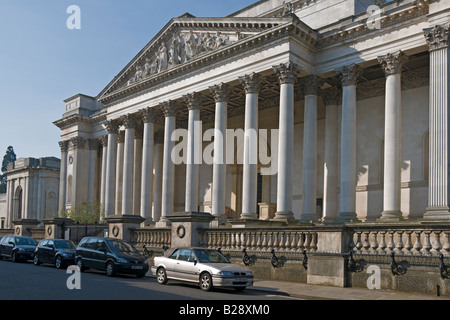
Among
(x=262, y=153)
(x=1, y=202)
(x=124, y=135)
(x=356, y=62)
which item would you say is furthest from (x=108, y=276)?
(x=1, y=202)

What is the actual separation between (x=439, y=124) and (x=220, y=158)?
1412cm

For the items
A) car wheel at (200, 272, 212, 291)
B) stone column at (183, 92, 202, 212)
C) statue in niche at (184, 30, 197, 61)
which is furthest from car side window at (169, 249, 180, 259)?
statue in niche at (184, 30, 197, 61)

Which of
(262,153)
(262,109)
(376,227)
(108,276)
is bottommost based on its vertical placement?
(108,276)

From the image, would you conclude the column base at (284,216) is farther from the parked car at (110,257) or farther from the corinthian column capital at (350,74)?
the parked car at (110,257)

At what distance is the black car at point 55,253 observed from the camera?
25516 millimetres

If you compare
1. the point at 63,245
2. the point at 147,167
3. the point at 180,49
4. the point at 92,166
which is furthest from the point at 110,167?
the point at 63,245

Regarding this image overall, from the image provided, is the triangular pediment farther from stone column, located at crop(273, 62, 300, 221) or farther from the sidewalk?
the sidewalk

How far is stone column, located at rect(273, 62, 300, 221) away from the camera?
100.0ft

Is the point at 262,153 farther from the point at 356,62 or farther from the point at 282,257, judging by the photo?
the point at 282,257

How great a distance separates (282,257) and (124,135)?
3004 cm

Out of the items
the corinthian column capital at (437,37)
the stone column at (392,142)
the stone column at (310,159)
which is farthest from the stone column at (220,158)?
the corinthian column capital at (437,37)

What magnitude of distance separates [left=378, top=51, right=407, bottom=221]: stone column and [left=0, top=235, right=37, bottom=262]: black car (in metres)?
20.0

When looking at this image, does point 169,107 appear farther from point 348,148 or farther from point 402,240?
point 402,240
